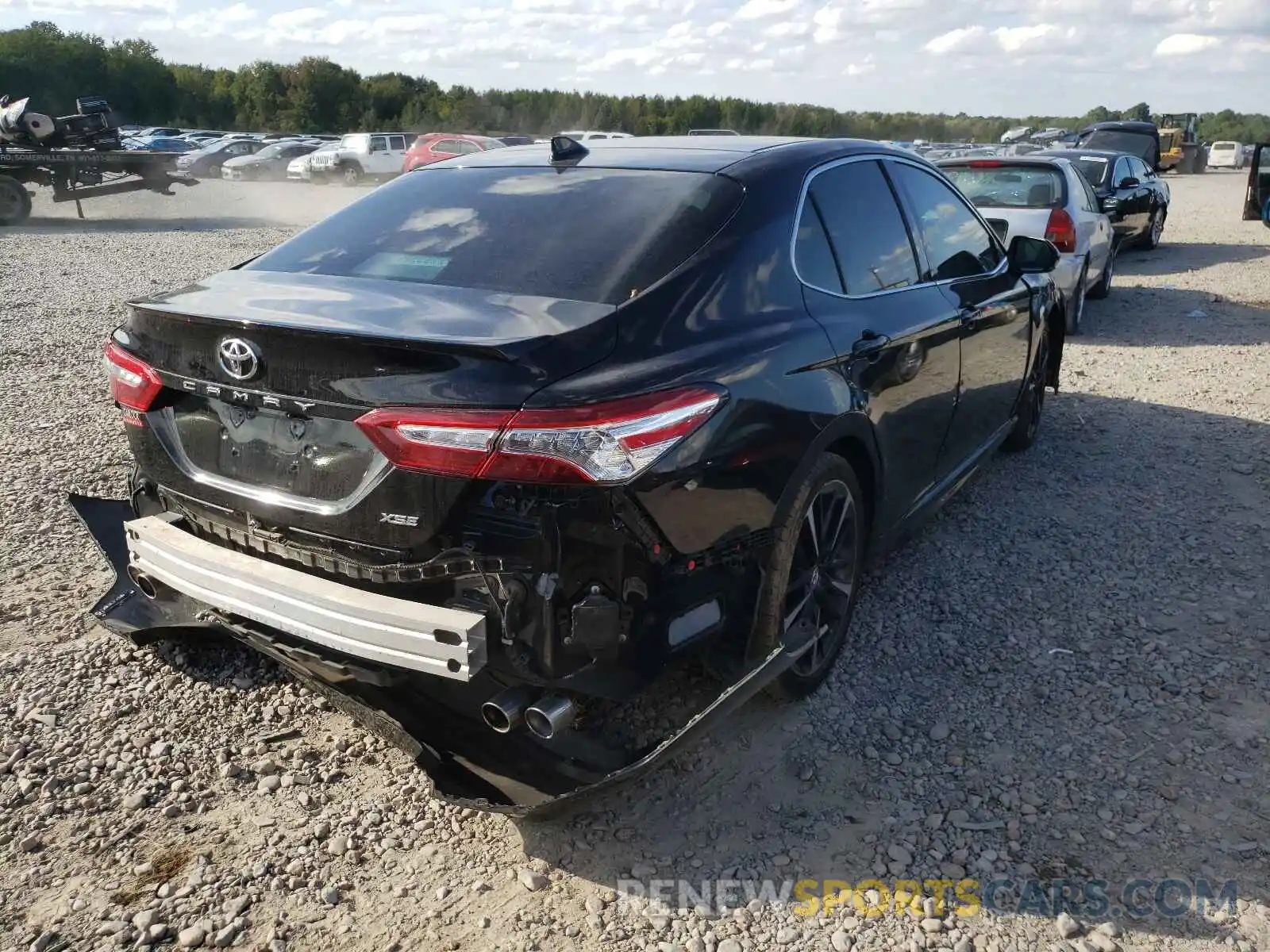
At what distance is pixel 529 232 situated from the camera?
121 inches

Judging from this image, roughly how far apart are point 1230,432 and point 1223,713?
12.4 ft

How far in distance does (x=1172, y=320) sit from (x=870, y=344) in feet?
27.6

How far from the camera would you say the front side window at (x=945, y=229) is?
13.5 ft

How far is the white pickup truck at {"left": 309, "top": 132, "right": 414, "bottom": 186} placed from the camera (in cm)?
3055

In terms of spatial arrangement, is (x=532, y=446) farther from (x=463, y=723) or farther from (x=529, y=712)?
(x=463, y=723)

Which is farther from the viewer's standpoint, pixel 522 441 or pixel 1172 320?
pixel 1172 320

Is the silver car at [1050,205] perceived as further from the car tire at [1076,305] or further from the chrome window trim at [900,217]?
the chrome window trim at [900,217]

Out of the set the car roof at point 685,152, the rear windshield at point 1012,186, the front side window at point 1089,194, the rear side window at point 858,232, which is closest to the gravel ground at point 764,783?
the rear side window at point 858,232

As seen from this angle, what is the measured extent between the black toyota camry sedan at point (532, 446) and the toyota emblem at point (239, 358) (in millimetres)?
16

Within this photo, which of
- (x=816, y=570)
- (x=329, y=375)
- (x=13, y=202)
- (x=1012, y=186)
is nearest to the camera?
(x=329, y=375)

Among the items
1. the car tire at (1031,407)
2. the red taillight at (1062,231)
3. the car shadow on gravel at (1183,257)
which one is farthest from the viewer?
the car shadow on gravel at (1183,257)

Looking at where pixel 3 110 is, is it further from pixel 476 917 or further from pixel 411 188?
pixel 476 917

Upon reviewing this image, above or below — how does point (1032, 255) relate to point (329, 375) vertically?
above

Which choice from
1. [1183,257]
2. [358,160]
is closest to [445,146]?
[358,160]
